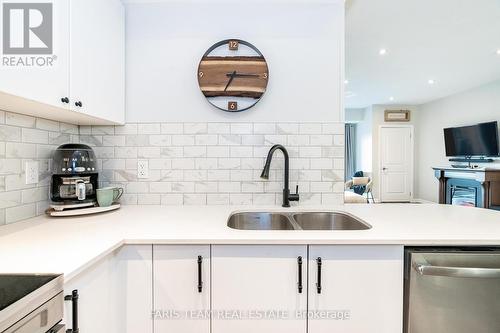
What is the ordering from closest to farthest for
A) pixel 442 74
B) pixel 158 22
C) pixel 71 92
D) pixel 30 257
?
pixel 30 257 → pixel 71 92 → pixel 158 22 → pixel 442 74

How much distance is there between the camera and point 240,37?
172 cm

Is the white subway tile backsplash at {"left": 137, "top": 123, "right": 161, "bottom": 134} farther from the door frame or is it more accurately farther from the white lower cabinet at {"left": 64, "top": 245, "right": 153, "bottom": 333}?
the door frame

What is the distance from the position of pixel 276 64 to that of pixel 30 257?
1590mm

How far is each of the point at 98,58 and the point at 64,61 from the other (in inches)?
11.1

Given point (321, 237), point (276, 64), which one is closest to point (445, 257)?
point (321, 237)

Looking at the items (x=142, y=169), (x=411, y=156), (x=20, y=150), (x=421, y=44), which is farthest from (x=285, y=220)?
(x=411, y=156)

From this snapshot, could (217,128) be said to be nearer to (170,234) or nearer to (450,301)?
(170,234)

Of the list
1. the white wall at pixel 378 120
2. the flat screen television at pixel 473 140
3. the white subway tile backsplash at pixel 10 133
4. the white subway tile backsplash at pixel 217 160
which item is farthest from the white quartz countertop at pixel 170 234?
the white wall at pixel 378 120

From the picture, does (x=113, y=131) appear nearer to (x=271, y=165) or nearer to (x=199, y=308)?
(x=271, y=165)

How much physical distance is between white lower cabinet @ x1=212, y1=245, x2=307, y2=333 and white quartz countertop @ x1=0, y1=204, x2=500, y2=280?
66mm

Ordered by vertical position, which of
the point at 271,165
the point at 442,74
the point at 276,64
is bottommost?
the point at 271,165

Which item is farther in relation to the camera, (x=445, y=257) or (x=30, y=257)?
(x=445, y=257)

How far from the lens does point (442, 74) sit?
4230 millimetres

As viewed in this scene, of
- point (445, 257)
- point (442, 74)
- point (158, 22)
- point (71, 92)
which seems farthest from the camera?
point (442, 74)
